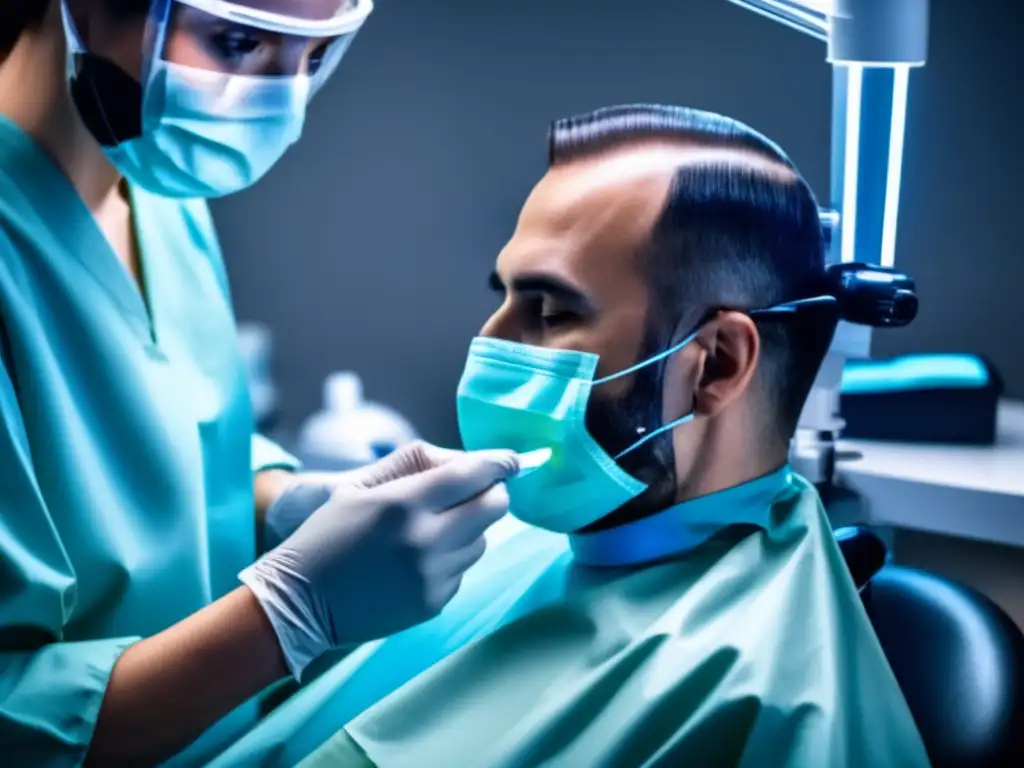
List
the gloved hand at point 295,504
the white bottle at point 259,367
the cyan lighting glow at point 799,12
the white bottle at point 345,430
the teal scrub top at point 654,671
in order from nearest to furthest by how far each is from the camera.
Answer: the teal scrub top at point 654,671, the cyan lighting glow at point 799,12, the gloved hand at point 295,504, the white bottle at point 345,430, the white bottle at point 259,367

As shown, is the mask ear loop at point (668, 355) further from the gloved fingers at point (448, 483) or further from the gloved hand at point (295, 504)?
the gloved hand at point (295, 504)

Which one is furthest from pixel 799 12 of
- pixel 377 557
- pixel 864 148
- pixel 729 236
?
pixel 377 557

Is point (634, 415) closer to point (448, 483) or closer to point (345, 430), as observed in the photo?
point (448, 483)

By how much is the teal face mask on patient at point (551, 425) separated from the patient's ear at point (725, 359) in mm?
22

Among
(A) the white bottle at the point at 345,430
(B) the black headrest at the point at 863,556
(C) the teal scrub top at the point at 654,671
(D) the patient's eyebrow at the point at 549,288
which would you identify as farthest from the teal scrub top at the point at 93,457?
(A) the white bottle at the point at 345,430

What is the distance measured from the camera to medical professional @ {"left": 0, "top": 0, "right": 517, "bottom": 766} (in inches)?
42.2

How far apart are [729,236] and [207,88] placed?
557 mm

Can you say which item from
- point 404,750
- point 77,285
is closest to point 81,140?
point 77,285

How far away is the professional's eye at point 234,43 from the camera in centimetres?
116

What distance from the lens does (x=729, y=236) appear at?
3.87 feet

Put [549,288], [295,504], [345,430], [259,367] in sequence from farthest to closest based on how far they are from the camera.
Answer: [259,367] < [345,430] < [295,504] < [549,288]

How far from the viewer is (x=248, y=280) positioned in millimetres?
2688

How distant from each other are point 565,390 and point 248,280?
167 cm

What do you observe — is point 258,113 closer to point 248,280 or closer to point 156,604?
point 156,604
